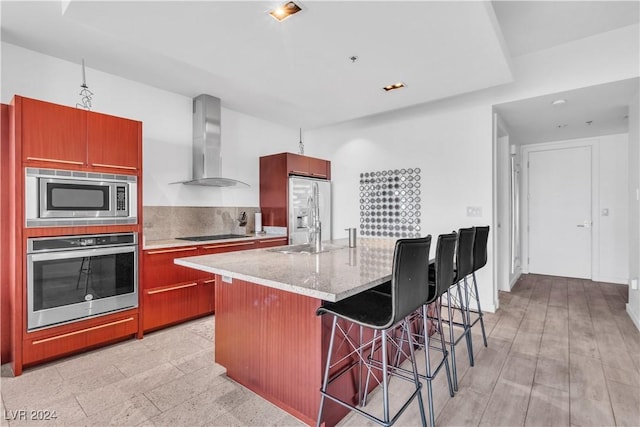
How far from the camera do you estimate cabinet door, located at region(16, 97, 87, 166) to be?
2.30 metres

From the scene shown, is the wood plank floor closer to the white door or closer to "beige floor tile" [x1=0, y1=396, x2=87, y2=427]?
"beige floor tile" [x1=0, y1=396, x2=87, y2=427]

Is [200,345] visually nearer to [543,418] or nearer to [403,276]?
[403,276]

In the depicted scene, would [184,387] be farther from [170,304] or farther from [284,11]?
[284,11]

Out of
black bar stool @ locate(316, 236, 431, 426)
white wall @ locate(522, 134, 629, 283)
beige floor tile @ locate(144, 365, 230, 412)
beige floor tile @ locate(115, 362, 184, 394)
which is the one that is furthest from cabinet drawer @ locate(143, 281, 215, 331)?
white wall @ locate(522, 134, 629, 283)

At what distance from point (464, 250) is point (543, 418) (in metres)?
1.05

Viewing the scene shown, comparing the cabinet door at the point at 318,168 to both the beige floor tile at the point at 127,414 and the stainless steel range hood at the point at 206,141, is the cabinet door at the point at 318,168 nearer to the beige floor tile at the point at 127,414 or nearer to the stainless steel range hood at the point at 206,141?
the stainless steel range hood at the point at 206,141

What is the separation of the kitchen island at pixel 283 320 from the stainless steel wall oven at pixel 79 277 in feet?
3.83

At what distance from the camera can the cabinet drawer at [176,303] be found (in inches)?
117

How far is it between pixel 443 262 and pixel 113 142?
9.21 ft

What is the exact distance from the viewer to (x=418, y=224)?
427 centimetres

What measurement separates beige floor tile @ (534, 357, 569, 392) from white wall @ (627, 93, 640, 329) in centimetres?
149

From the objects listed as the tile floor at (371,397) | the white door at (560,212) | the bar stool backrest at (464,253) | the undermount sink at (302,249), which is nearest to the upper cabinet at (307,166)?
the undermount sink at (302,249)

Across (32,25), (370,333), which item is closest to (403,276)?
(370,333)

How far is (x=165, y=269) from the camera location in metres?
3.07
